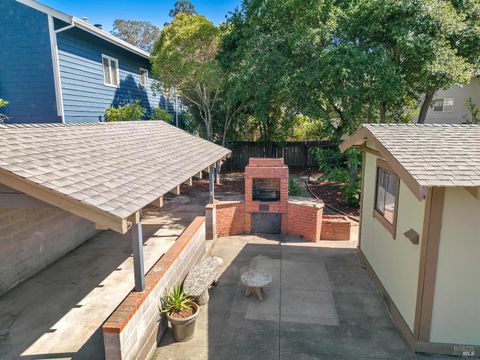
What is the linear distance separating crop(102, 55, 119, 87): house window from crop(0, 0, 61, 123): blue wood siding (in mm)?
2753

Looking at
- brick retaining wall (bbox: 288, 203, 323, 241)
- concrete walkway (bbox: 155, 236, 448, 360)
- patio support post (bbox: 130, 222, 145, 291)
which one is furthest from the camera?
brick retaining wall (bbox: 288, 203, 323, 241)

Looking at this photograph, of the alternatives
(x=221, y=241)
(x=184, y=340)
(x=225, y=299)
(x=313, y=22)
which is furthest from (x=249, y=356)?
(x=313, y=22)

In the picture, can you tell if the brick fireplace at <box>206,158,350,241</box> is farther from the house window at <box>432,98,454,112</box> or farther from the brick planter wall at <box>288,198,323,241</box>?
the house window at <box>432,98,454,112</box>

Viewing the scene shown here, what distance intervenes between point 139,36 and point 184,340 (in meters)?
50.6

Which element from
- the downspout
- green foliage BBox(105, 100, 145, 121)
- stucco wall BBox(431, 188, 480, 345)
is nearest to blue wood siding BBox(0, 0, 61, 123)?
the downspout

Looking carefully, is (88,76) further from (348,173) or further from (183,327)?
(348,173)

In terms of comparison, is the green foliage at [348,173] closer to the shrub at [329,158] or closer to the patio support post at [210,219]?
the shrub at [329,158]

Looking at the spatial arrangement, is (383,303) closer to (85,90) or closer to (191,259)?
(191,259)

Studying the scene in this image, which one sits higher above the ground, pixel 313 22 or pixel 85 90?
pixel 313 22

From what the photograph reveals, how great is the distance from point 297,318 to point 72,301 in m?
4.18

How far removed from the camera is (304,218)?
396 inches

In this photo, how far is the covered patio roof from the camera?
150 inches

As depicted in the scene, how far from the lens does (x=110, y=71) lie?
13.9 metres

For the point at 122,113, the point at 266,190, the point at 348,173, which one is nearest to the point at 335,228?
the point at 266,190
